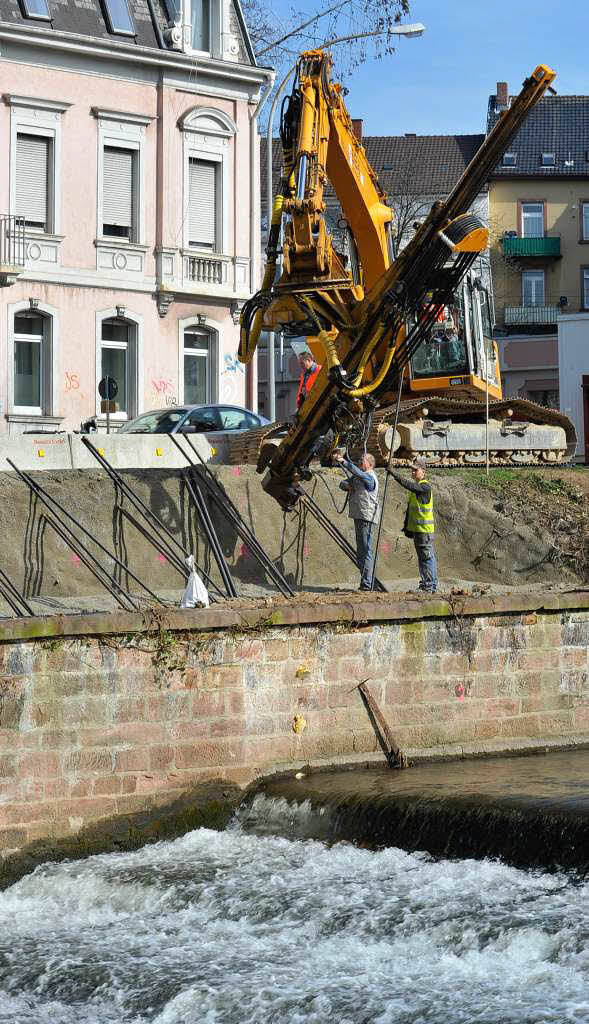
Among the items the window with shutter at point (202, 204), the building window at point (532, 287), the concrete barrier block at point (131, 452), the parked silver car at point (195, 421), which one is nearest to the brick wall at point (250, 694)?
the concrete barrier block at point (131, 452)

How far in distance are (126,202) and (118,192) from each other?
260 mm

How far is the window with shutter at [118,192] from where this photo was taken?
2958 cm

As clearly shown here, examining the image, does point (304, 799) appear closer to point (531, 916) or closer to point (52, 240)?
point (531, 916)

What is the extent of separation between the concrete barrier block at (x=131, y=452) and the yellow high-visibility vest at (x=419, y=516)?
3.79 m

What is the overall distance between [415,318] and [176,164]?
1457cm

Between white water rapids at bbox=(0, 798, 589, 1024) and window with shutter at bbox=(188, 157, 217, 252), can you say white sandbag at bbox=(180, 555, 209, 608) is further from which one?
window with shutter at bbox=(188, 157, 217, 252)

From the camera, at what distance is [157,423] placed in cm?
2344

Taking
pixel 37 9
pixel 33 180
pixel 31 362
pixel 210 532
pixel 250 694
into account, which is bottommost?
pixel 250 694

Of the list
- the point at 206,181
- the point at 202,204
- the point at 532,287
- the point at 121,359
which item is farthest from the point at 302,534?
the point at 532,287

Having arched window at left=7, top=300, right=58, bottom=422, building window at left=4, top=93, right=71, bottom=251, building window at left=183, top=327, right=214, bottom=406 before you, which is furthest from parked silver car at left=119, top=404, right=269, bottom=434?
building window at left=183, top=327, right=214, bottom=406

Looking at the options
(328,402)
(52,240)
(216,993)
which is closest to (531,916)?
(216,993)

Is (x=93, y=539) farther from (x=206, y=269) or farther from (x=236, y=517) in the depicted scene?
(x=206, y=269)

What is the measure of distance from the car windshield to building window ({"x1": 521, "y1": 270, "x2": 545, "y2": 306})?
40108 millimetres

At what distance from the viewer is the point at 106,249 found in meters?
29.4
